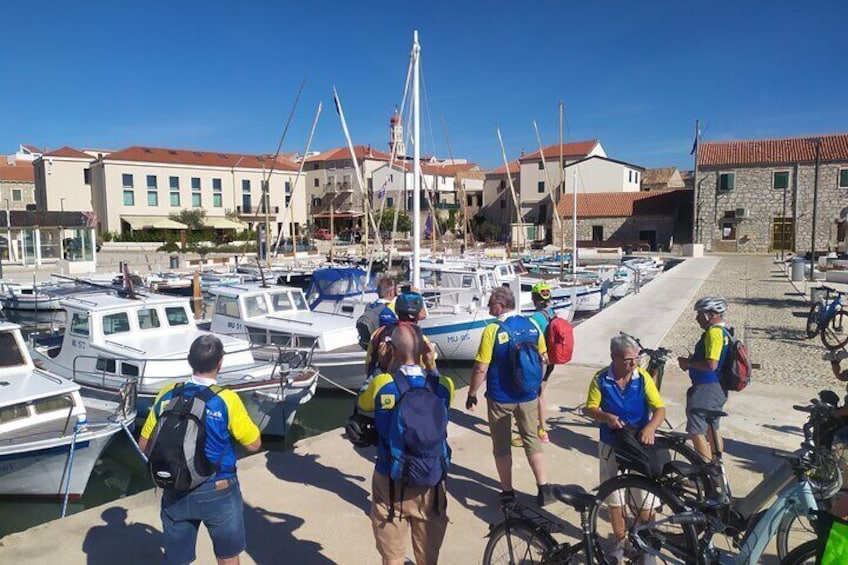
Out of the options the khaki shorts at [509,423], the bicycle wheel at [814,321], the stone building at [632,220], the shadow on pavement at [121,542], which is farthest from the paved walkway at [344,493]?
the stone building at [632,220]

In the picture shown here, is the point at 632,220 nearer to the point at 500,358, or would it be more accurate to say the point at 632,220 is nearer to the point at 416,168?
the point at 416,168

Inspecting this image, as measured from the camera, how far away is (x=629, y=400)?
13.6 ft

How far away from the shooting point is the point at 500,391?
5070 millimetres

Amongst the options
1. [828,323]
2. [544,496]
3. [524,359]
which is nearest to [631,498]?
[524,359]

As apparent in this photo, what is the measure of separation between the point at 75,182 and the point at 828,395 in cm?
6452

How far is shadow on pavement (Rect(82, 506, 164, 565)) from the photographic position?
14.7 ft

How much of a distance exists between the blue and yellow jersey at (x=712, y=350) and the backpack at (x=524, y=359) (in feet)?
4.62

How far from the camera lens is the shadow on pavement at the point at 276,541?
4.46m

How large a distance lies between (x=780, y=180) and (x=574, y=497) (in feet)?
170

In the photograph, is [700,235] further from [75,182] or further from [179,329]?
[75,182]

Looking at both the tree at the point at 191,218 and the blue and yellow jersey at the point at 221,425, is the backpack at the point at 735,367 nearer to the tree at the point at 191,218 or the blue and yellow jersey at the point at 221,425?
the blue and yellow jersey at the point at 221,425

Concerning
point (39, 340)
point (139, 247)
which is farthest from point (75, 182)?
point (39, 340)

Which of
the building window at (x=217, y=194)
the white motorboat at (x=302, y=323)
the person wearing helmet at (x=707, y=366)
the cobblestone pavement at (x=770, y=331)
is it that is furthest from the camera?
the building window at (x=217, y=194)

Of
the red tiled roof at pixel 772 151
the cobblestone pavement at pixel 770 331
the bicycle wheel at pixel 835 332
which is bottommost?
the cobblestone pavement at pixel 770 331
